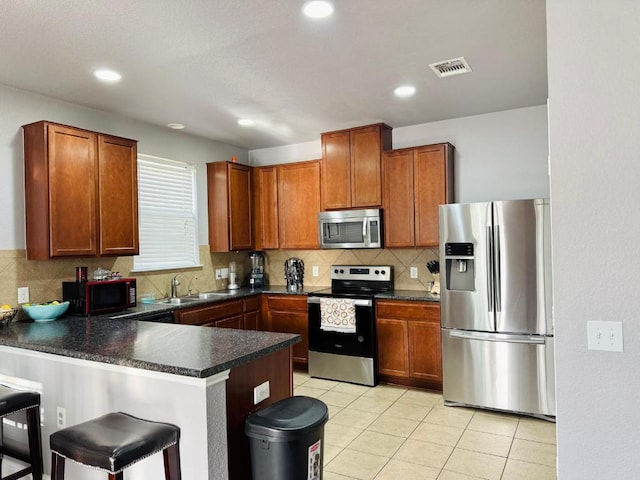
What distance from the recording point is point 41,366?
2529mm

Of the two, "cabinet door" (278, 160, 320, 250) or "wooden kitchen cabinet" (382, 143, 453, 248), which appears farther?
"cabinet door" (278, 160, 320, 250)

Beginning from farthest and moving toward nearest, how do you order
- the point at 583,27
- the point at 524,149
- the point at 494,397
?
the point at 524,149 → the point at 494,397 → the point at 583,27

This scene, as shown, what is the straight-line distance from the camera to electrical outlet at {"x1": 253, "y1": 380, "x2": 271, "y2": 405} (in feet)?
7.24

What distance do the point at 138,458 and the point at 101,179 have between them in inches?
105

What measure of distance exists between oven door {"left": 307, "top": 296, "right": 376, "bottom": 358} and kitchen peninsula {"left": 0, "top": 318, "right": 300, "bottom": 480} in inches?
81.8

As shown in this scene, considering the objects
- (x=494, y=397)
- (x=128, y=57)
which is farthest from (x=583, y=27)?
(x=494, y=397)

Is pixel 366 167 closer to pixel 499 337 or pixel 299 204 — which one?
pixel 299 204

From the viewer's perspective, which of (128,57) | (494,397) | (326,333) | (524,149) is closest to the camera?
(128,57)

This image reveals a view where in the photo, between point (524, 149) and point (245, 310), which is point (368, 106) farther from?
point (245, 310)

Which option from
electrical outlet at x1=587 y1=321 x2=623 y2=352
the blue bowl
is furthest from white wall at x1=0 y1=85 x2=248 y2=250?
electrical outlet at x1=587 y1=321 x2=623 y2=352

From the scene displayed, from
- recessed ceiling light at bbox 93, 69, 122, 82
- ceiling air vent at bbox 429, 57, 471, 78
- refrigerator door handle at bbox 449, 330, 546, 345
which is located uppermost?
recessed ceiling light at bbox 93, 69, 122, 82

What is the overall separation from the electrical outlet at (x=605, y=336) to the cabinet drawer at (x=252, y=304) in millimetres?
3740

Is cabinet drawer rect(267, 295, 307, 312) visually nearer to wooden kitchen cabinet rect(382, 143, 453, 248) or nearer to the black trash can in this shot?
wooden kitchen cabinet rect(382, 143, 453, 248)

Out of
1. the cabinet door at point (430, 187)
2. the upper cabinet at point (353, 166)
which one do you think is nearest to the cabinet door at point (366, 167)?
the upper cabinet at point (353, 166)
